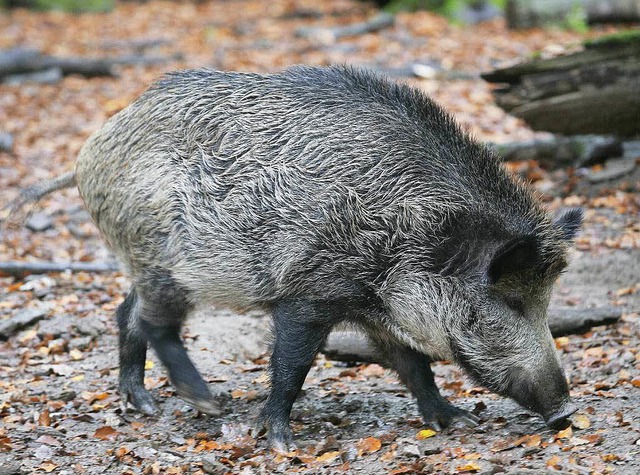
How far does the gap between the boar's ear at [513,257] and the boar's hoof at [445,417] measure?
1006 millimetres

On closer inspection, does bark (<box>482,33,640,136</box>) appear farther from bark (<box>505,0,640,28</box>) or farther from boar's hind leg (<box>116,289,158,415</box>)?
bark (<box>505,0,640,28</box>)

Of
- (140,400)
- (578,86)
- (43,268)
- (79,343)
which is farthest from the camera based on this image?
(578,86)

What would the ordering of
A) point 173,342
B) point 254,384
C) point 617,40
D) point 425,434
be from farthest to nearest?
point 617,40 < point 254,384 < point 173,342 < point 425,434

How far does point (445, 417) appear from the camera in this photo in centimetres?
572

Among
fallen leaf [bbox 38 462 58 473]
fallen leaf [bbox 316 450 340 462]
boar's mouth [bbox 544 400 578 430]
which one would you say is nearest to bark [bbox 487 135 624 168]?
boar's mouth [bbox 544 400 578 430]

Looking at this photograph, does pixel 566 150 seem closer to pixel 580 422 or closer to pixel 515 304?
pixel 515 304

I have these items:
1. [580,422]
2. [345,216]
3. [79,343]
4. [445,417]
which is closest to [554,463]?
[580,422]

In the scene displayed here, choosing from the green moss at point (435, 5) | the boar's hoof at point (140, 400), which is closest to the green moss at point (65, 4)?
the green moss at point (435, 5)

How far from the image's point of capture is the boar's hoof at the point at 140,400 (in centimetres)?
613

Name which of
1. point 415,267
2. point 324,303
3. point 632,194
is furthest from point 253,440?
point 632,194

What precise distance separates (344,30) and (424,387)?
38.1 feet

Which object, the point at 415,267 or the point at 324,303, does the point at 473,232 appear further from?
the point at 324,303

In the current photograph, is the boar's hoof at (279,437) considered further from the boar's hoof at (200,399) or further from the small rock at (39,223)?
the small rock at (39,223)

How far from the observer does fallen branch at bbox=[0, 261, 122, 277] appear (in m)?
8.41
